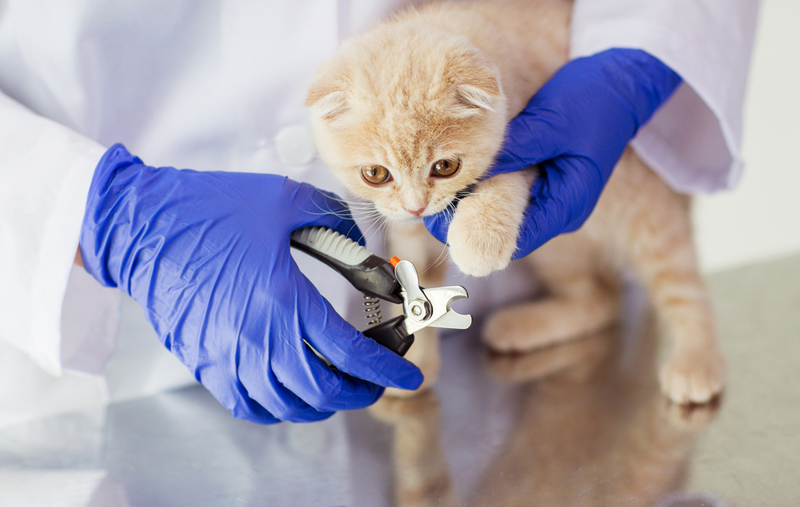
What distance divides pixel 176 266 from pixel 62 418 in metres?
0.59

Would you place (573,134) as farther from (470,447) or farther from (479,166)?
(470,447)

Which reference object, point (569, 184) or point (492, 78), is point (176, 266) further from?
point (569, 184)

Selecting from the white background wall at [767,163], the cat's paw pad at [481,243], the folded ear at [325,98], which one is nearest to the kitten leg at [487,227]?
the cat's paw pad at [481,243]

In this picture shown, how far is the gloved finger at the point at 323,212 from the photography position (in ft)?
3.47

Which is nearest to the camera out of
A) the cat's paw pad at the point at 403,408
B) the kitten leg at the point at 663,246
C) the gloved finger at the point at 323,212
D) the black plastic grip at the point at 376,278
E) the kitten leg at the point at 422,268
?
Result: the black plastic grip at the point at 376,278

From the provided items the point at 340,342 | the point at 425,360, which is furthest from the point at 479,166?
the point at 425,360

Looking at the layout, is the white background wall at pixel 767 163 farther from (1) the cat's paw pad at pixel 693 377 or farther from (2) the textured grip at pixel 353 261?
(2) the textured grip at pixel 353 261

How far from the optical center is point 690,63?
49.5 inches

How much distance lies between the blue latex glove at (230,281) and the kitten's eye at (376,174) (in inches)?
4.8

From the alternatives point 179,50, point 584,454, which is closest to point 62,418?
point 179,50

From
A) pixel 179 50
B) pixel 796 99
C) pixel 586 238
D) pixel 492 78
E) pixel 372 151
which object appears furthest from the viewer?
pixel 796 99

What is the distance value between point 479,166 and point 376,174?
0.20 metres

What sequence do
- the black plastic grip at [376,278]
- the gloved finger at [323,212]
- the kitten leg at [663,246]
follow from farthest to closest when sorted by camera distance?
the kitten leg at [663,246] → the gloved finger at [323,212] → the black plastic grip at [376,278]

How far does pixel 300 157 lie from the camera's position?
1262mm
